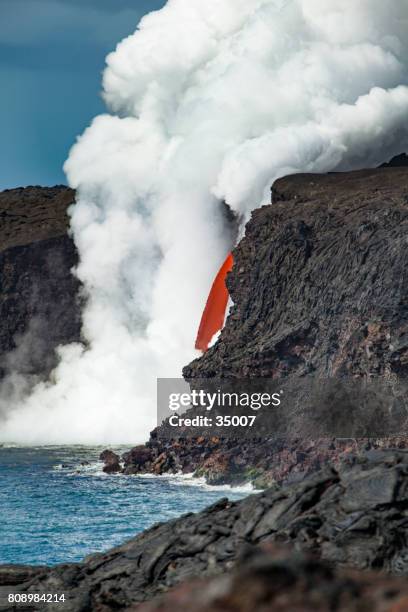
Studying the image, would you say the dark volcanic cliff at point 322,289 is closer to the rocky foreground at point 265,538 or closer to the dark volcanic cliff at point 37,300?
the rocky foreground at point 265,538

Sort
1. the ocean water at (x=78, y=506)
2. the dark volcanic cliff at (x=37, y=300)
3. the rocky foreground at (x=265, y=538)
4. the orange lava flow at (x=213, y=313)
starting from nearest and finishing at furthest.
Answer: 1. the rocky foreground at (x=265, y=538)
2. the ocean water at (x=78, y=506)
3. the orange lava flow at (x=213, y=313)
4. the dark volcanic cliff at (x=37, y=300)

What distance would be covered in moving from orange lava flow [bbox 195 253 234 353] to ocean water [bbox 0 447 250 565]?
2719 centimetres

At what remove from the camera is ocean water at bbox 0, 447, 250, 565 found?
52.0 m

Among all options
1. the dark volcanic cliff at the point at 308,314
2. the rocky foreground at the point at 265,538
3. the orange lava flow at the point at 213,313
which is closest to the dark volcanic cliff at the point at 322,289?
the dark volcanic cliff at the point at 308,314

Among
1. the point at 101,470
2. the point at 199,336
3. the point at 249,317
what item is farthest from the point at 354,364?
the point at 199,336

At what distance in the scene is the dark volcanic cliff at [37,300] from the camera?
139 metres

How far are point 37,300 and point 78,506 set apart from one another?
3027 inches

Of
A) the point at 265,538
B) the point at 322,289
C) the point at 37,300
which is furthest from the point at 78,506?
the point at 37,300

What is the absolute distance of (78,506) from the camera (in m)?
66.7

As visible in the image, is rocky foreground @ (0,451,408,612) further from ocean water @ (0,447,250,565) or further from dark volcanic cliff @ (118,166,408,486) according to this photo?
dark volcanic cliff @ (118,166,408,486)

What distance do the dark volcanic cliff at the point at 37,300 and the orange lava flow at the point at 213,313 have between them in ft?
99.7

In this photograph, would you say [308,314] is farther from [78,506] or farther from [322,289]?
[78,506]

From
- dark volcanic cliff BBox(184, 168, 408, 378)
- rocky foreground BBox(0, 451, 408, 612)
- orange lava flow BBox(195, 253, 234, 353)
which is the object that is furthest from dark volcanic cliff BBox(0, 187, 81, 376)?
rocky foreground BBox(0, 451, 408, 612)

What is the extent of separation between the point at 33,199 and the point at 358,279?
91365 millimetres
